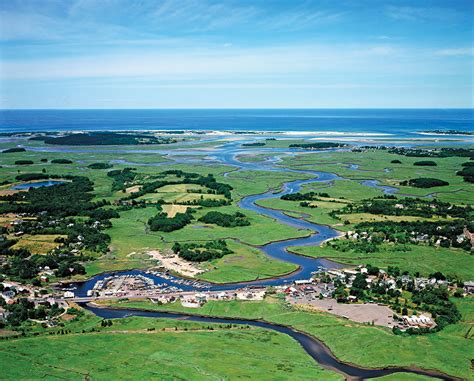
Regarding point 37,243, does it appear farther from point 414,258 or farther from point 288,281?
point 414,258

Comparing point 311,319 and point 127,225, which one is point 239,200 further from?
point 311,319

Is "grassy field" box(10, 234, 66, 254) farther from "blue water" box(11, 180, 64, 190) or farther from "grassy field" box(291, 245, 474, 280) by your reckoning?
"blue water" box(11, 180, 64, 190)

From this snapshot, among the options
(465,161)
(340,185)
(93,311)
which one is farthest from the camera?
(465,161)

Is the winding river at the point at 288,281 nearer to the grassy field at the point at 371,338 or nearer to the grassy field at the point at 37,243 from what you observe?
the grassy field at the point at 371,338

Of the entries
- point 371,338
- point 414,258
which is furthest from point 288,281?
point 414,258

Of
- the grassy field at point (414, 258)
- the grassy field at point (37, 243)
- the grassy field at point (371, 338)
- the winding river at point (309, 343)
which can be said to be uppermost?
the grassy field at point (37, 243)

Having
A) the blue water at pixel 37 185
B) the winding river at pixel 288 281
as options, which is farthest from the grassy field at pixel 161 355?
the blue water at pixel 37 185

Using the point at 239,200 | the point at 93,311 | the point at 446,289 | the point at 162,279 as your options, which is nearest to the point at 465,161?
the point at 239,200
